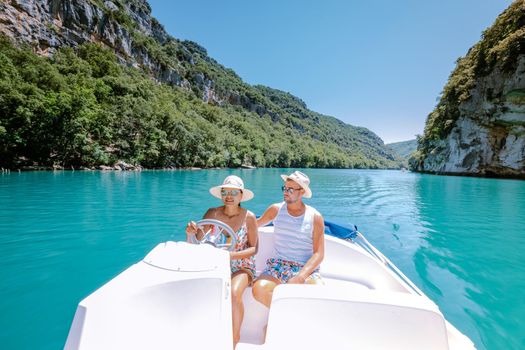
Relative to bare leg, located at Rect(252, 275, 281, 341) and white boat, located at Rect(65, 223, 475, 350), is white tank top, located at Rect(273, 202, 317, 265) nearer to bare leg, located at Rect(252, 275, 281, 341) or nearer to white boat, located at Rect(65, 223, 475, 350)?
bare leg, located at Rect(252, 275, 281, 341)

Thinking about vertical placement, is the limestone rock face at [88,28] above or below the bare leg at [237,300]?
above

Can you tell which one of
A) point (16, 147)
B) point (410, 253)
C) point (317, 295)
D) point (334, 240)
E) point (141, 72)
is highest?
point (141, 72)

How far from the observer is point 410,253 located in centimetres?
627

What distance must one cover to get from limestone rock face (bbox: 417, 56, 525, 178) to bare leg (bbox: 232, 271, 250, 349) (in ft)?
135

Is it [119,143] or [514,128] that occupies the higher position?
[514,128]

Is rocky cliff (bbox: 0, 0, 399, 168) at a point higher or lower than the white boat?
higher

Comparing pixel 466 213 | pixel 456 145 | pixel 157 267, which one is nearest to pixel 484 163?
pixel 456 145

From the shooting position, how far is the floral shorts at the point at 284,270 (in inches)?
103

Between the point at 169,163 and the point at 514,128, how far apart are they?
46.6 meters

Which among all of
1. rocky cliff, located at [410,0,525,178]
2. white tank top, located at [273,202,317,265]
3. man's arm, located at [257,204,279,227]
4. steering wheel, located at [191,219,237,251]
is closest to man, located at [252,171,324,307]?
white tank top, located at [273,202,317,265]

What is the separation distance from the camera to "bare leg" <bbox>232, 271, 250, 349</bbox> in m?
2.07

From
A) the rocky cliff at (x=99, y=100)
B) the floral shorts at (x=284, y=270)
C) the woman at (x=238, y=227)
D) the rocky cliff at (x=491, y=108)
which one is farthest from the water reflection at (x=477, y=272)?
the rocky cliff at (x=491, y=108)

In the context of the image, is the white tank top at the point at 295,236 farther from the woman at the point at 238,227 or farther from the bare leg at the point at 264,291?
the bare leg at the point at 264,291

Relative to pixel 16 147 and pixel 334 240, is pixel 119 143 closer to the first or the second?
pixel 16 147
